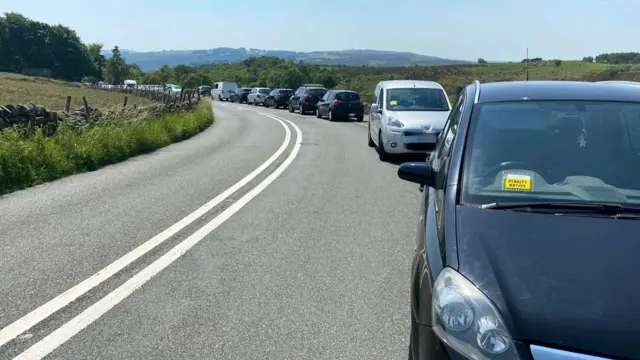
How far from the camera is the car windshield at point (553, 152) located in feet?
12.0

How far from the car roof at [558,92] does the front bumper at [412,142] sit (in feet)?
28.6

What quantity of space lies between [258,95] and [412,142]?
4196 cm

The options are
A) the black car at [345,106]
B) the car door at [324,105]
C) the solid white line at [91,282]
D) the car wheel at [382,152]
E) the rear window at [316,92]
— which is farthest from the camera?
the rear window at [316,92]

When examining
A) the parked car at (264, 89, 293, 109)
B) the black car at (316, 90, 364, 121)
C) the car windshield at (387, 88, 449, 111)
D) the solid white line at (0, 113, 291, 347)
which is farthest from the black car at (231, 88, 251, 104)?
the solid white line at (0, 113, 291, 347)

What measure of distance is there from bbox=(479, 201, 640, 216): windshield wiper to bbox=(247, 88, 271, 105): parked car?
Answer: 1970 inches

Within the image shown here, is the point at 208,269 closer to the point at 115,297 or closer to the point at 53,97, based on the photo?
the point at 115,297

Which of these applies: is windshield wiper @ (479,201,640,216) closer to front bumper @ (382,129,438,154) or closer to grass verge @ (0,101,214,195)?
grass verge @ (0,101,214,195)

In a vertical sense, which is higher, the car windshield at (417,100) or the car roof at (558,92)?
the car roof at (558,92)

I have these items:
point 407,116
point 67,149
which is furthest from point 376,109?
point 67,149

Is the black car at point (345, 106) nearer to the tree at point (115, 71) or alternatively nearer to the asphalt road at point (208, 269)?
the asphalt road at point (208, 269)

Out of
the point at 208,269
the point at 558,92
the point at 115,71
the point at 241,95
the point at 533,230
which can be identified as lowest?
the point at 208,269

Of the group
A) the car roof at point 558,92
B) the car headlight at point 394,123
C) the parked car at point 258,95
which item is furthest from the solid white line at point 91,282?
the parked car at point 258,95

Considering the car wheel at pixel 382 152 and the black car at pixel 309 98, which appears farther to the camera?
the black car at pixel 309 98

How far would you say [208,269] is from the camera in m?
5.86
